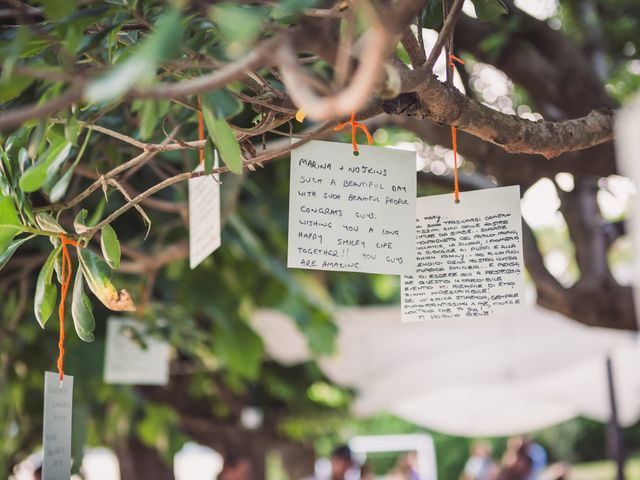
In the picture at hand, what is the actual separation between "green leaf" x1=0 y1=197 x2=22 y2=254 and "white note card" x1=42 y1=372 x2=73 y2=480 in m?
0.32

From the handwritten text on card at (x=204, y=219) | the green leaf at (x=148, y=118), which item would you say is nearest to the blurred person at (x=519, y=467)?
the handwritten text on card at (x=204, y=219)

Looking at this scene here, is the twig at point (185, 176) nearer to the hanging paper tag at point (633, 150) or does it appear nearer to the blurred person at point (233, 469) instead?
the hanging paper tag at point (633, 150)

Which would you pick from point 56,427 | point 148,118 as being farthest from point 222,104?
point 56,427

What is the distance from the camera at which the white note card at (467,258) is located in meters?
1.18

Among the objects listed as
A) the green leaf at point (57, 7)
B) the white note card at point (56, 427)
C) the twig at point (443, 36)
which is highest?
the twig at point (443, 36)

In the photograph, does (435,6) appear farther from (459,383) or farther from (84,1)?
(459,383)

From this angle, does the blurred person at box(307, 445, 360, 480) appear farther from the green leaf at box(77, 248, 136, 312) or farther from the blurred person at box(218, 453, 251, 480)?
the green leaf at box(77, 248, 136, 312)

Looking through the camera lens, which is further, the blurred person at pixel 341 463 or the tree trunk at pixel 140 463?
the blurred person at pixel 341 463

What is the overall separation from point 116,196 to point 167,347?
0.54m

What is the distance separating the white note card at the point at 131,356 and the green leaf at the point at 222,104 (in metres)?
1.59

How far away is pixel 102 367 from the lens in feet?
8.57

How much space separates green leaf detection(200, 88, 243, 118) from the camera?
774 millimetres

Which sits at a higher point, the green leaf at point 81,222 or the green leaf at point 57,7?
the green leaf at point 57,7

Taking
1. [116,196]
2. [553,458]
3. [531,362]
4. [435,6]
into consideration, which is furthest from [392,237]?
[553,458]
